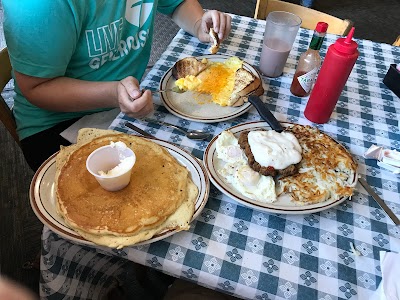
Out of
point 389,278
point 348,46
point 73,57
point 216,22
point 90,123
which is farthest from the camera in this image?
point 216,22

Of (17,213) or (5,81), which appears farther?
(17,213)

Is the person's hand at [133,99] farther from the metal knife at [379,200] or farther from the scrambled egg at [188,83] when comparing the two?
the metal knife at [379,200]

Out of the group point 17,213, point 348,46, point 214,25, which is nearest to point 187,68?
point 214,25

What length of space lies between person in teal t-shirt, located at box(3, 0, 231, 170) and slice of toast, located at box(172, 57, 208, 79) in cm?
19

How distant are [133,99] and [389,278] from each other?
0.82 metres

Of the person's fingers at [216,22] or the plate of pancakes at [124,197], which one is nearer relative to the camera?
the plate of pancakes at [124,197]

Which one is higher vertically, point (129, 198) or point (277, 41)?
point (277, 41)

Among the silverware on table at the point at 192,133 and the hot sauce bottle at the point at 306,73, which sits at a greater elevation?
the hot sauce bottle at the point at 306,73

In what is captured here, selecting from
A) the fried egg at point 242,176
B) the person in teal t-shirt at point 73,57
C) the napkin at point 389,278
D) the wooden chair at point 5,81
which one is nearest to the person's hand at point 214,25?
the person in teal t-shirt at point 73,57

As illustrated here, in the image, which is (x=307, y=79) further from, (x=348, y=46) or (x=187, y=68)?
(x=187, y=68)

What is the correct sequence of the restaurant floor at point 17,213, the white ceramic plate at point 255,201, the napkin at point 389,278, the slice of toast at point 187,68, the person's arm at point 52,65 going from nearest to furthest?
the napkin at point 389,278, the white ceramic plate at point 255,201, the person's arm at point 52,65, the slice of toast at point 187,68, the restaurant floor at point 17,213

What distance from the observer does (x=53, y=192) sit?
858 millimetres

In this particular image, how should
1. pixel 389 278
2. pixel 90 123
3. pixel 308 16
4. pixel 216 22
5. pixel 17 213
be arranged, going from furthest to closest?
1. pixel 17 213
2. pixel 308 16
3. pixel 216 22
4. pixel 90 123
5. pixel 389 278

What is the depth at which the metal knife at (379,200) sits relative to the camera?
0.90 metres
